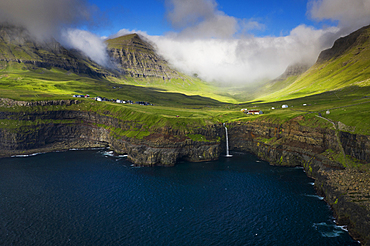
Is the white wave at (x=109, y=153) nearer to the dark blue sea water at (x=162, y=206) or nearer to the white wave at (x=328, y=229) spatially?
the dark blue sea water at (x=162, y=206)

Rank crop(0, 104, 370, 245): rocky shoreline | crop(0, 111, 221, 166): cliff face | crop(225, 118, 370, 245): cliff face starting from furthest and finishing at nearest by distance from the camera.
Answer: crop(0, 111, 221, 166): cliff face < crop(0, 104, 370, 245): rocky shoreline < crop(225, 118, 370, 245): cliff face

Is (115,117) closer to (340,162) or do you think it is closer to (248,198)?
(248,198)

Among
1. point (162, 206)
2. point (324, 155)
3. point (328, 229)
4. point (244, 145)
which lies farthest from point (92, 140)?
point (328, 229)

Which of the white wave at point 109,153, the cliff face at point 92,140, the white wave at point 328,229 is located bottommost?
the white wave at point 328,229

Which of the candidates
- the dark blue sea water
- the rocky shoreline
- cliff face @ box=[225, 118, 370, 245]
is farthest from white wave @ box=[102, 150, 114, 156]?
cliff face @ box=[225, 118, 370, 245]

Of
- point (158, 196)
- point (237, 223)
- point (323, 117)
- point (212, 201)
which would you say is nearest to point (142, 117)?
point (158, 196)

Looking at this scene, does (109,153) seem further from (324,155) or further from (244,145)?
(324,155)

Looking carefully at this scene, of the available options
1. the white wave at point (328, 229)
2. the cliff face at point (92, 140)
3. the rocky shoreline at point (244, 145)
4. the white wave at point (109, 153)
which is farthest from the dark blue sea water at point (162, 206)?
the white wave at point (109, 153)

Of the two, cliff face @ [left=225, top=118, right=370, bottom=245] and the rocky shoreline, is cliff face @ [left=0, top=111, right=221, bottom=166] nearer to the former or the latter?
the rocky shoreline
